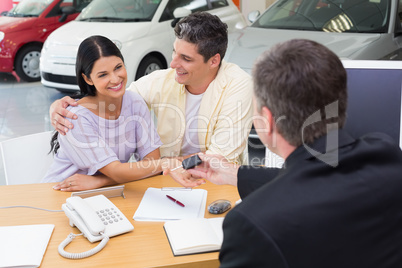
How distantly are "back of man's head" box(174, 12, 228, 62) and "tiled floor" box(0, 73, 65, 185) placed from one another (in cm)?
226

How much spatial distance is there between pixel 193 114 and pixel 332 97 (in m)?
1.66

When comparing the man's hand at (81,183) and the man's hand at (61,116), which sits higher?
the man's hand at (61,116)

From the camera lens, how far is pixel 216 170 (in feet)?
6.91

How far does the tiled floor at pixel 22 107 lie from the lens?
5.29 meters

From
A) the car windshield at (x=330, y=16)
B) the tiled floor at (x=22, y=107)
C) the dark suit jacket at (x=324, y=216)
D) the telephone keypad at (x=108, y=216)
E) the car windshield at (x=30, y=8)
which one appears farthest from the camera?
the car windshield at (x=30, y=8)

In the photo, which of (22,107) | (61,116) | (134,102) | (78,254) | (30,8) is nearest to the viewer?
(78,254)

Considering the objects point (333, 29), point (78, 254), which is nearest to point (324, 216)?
point (78, 254)

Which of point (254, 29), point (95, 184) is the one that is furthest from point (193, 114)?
point (254, 29)

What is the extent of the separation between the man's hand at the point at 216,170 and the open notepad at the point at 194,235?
0.66 feet

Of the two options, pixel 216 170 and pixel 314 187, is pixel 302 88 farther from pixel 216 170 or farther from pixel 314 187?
pixel 216 170

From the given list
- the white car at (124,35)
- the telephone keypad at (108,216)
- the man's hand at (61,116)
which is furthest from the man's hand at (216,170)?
the white car at (124,35)

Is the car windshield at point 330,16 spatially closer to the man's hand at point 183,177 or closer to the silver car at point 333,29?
the silver car at point 333,29

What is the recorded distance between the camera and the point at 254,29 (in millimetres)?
5262

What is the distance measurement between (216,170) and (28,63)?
6.04 metres
